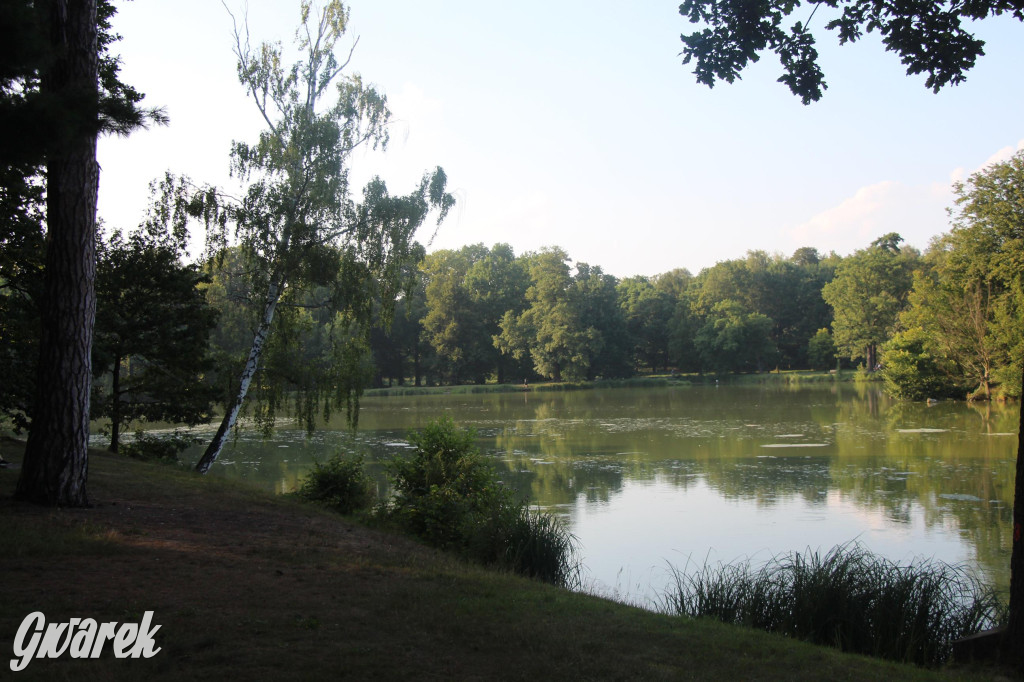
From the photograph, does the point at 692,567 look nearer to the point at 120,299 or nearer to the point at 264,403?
the point at 264,403

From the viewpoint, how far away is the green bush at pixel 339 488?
11086 mm

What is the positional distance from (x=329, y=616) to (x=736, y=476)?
12.9 meters

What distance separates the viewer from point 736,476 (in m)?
16.1

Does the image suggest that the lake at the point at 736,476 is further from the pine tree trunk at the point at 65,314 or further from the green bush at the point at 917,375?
the pine tree trunk at the point at 65,314

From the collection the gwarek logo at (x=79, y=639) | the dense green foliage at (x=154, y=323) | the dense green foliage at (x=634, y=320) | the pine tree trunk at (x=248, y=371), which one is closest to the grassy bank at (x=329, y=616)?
the gwarek logo at (x=79, y=639)

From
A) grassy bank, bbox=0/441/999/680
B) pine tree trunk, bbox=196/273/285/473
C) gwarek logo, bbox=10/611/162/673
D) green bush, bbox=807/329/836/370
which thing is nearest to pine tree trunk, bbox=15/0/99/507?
grassy bank, bbox=0/441/999/680

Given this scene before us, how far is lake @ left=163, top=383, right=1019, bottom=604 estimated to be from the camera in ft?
33.7

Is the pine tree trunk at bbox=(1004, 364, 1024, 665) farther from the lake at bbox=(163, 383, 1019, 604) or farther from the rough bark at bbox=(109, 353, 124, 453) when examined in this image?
the rough bark at bbox=(109, 353, 124, 453)

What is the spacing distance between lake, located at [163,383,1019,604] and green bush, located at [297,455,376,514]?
146 cm

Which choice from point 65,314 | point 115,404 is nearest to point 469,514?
point 65,314

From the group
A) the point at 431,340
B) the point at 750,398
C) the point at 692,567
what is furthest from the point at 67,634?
the point at 431,340

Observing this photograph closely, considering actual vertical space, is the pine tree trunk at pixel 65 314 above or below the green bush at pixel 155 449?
above

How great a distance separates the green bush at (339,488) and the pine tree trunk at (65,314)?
4.04 metres

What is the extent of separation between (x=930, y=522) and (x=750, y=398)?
31.6 meters
